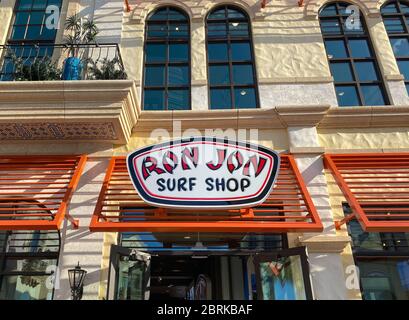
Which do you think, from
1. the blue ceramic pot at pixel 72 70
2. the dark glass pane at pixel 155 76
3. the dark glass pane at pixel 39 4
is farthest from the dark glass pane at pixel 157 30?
the dark glass pane at pixel 39 4

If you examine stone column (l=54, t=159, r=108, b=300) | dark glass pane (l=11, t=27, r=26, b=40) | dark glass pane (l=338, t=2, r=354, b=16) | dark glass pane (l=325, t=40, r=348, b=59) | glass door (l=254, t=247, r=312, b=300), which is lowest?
glass door (l=254, t=247, r=312, b=300)

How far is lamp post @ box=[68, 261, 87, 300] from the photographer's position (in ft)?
18.8

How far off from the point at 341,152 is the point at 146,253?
4087 mm

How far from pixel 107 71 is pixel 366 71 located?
558 cm

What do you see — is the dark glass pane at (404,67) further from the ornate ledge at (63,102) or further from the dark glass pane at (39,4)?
the dark glass pane at (39,4)

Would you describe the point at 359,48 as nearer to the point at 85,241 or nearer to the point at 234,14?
the point at 234,14

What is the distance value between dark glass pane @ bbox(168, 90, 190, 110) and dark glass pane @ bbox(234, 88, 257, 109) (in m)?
1.06

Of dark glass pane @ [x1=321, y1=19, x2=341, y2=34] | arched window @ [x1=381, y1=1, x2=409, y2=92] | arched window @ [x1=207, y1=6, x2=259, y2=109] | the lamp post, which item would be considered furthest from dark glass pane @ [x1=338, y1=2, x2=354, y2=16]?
the lamp post

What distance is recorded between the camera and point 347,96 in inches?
307

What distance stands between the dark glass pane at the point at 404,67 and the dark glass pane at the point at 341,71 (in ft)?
3.74

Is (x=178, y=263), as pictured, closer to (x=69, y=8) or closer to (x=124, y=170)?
(x=124, y=170)

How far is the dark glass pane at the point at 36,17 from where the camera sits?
891cm

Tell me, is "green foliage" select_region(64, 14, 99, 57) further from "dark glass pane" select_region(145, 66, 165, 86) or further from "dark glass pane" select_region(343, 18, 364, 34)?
"dark glass pane" select_region(343, 18, 364, 34)

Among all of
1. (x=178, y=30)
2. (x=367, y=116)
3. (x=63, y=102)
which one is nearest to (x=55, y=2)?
(x=178, y=30)
